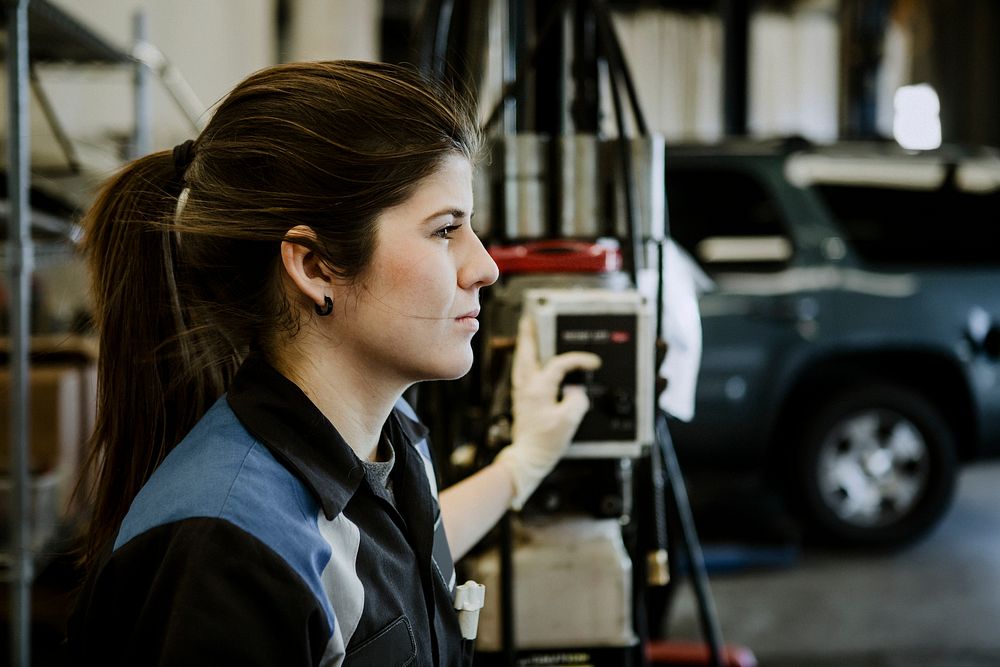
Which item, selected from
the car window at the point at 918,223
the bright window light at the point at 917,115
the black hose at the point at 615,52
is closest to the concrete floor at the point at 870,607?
the car window at the point at 918,223

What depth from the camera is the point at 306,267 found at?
1256 mm

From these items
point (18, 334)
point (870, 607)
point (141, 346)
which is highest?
point (141, 346)

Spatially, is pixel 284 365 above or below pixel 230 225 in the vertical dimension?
below

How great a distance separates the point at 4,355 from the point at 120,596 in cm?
289

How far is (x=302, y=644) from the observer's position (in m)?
1.03

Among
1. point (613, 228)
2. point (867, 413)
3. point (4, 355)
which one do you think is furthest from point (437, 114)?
point (867, 413)

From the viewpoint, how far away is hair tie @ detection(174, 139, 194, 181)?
133 centimetres

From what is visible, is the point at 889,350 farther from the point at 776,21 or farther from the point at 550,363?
the point at 776,21

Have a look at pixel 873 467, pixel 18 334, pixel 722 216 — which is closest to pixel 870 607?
pixel 873 467

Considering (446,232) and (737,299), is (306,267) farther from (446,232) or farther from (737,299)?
(737,299)

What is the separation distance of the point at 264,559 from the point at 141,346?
18.3 inches

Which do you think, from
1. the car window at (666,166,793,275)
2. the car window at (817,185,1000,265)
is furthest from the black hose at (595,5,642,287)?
the car window at (817,185,1000,265)

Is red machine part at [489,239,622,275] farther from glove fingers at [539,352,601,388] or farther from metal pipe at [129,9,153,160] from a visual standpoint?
metal pipe at [129,9,153,160]

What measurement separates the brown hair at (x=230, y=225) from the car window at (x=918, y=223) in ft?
11.6
